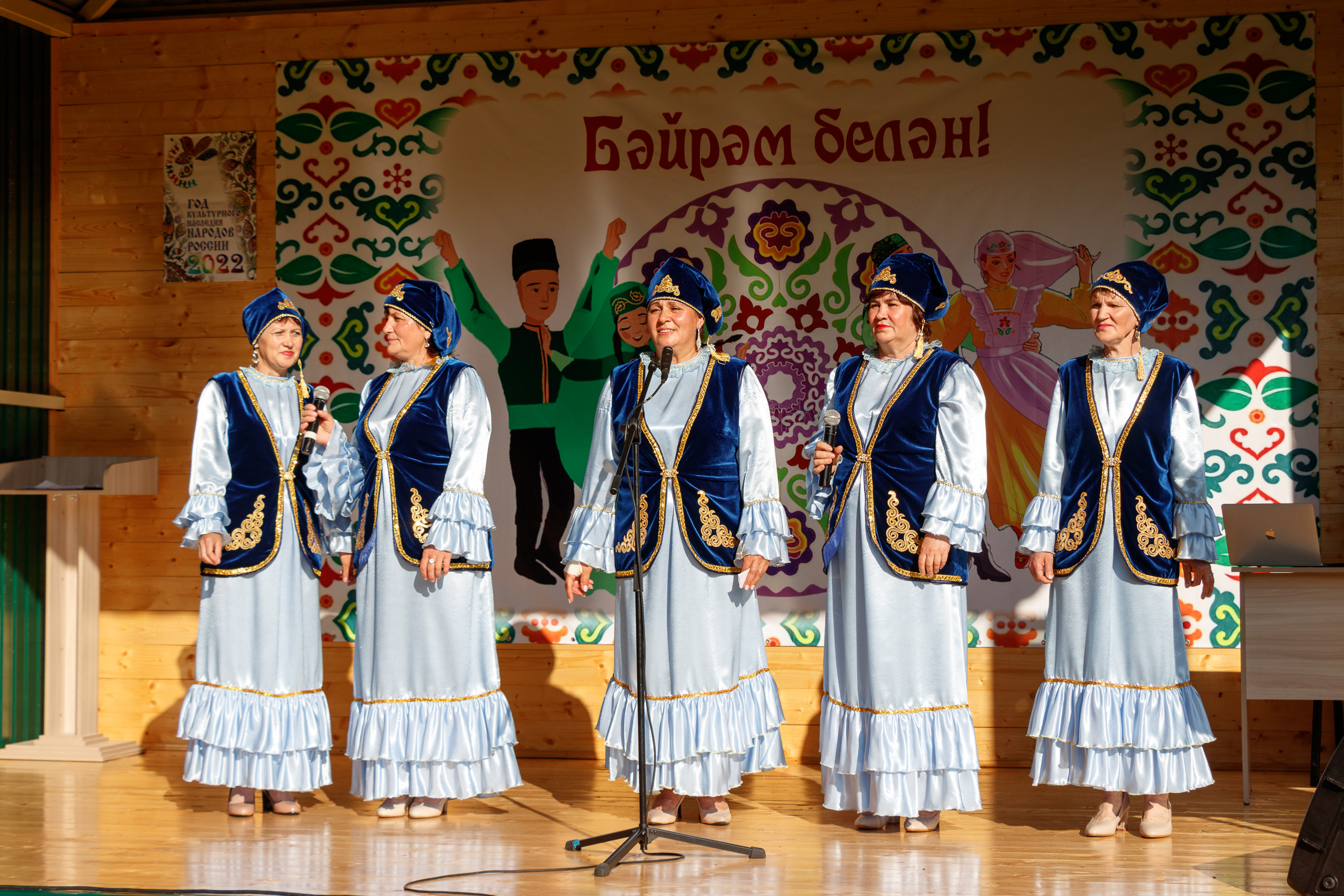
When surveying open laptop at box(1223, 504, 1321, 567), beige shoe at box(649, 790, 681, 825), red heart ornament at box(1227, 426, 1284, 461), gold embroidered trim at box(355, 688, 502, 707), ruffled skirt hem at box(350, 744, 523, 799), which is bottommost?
beige shoe at box(649, 790, 681, 825)

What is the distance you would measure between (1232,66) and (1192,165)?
1.40 feet

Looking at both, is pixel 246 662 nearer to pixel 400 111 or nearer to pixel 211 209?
pixel 211 209

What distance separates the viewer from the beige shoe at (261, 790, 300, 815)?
4.08m

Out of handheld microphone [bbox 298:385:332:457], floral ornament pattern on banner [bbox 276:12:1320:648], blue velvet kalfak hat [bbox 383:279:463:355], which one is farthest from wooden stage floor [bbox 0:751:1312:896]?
blue velvet kalfak hat [bbox 383:279:463:355]

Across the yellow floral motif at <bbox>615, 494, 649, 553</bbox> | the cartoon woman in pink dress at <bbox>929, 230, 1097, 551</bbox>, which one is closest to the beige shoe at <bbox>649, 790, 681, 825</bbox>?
the yellow floral motif at <bbox>615, 494, 649, 553</bbox>

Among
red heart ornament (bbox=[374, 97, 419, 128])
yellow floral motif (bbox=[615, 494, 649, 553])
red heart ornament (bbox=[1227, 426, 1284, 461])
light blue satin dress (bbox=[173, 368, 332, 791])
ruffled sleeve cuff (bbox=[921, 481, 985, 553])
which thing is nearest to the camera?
ruffled sleeve cuff (bbox=[921, 481, 985, 553])

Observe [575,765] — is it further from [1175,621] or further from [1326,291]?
[1326,291]

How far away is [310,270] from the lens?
5441 mm

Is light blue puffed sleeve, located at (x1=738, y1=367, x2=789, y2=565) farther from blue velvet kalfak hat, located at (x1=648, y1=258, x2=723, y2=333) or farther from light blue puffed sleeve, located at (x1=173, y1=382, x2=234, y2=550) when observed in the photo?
light blue puffed sleeve, located at (x1=173, y1=382, x2=234, y2=550)

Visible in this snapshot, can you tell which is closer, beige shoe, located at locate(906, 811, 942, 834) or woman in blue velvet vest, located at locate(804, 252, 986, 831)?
woman in blue velvet vest, located at locate(804, 252, 986, 831)

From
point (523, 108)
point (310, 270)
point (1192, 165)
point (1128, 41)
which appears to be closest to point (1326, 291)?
point (1192, 165)

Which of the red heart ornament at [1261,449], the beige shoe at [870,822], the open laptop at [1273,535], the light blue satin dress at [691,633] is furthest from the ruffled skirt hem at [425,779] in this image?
the red heart ornament at [1261,449]

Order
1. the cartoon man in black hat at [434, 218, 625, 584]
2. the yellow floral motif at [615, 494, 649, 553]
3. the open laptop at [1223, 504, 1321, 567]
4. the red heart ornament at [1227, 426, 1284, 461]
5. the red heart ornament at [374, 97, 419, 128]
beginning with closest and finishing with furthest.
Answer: the yellow floral motif at [615, 494, 649, 553] < the open laptop at [1223, 504, 1321, 567] < the red heart ornament at [1227, 426, 1284, 461] < the cartoon man in black hat at [434, 218, 625, 584] < the red heart ornament at [374, 97, 419, 128]

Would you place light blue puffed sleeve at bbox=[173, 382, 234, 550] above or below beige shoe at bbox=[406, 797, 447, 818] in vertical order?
above
